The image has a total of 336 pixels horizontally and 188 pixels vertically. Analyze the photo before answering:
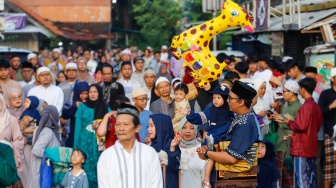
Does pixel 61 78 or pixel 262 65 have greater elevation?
pixel 262 65

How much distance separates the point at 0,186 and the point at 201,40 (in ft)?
13.5

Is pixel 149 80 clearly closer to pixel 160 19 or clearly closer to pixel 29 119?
pixel 29 119

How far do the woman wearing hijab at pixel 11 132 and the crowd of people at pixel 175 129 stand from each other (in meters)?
0.01

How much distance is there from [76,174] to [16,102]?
2090 mm

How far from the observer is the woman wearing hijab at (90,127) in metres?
13.8

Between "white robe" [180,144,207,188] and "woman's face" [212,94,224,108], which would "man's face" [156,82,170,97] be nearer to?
"white robe" [180,144,207,188]

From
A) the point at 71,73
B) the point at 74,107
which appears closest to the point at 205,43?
the point at 74,107

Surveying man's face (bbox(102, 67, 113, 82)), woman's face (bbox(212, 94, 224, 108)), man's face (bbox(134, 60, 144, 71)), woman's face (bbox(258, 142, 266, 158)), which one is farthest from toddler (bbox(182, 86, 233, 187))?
man's face (bbox(134, 60, 144, 71))

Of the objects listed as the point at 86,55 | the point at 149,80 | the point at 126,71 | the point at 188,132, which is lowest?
the point at 188,132

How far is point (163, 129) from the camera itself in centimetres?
1151

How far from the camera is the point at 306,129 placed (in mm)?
13555

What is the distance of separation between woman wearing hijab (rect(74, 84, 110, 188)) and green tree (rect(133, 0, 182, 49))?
3083cm

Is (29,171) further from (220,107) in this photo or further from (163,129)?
(220,107)

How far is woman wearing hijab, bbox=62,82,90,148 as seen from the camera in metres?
15.1
